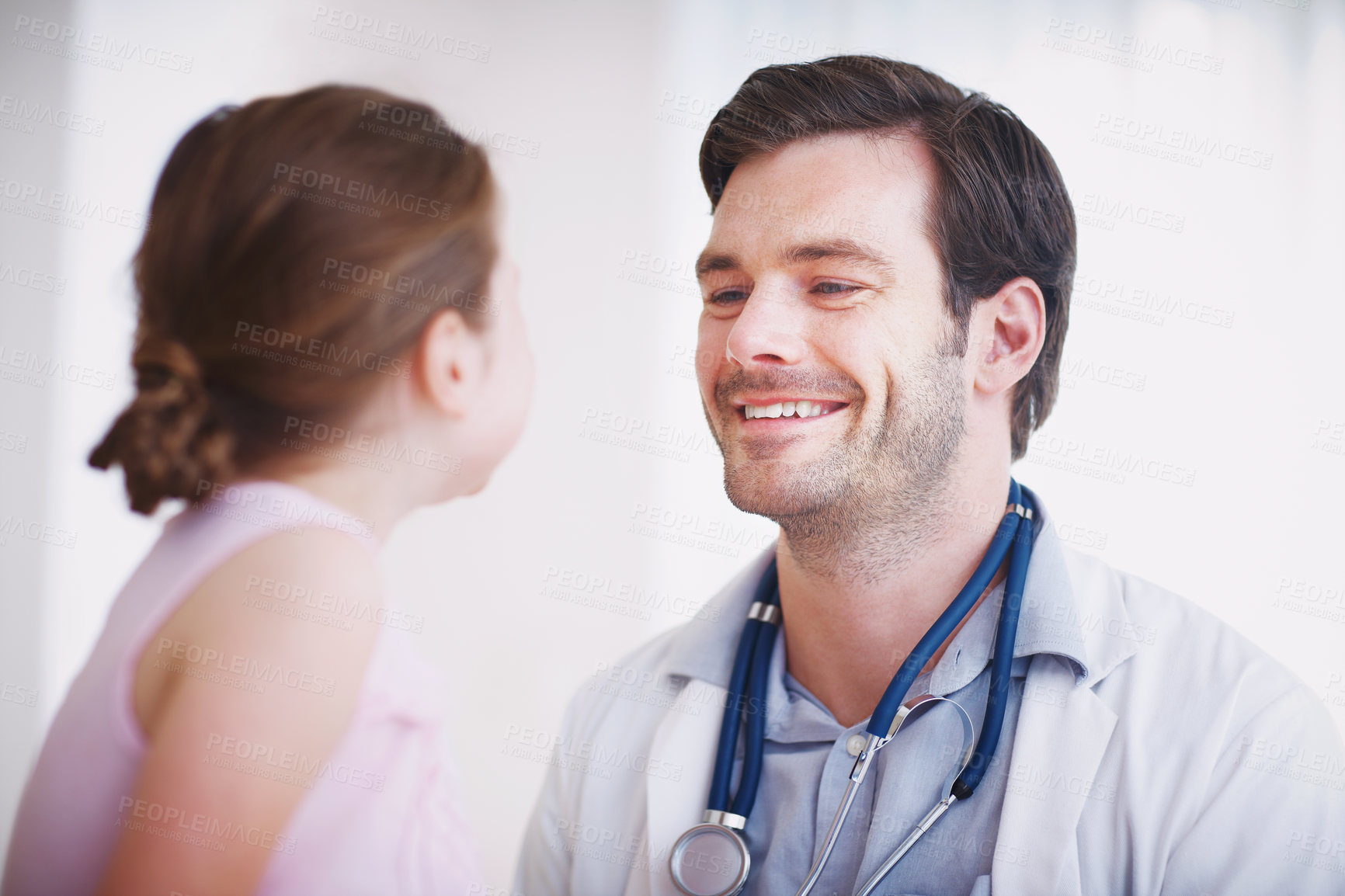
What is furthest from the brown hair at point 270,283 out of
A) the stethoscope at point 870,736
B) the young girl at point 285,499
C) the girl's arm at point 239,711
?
the stethoscope at point 870,736

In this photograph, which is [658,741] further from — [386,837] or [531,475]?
[531,475]

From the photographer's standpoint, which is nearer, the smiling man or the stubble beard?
the smiling man

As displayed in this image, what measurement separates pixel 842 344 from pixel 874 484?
21 centimetres

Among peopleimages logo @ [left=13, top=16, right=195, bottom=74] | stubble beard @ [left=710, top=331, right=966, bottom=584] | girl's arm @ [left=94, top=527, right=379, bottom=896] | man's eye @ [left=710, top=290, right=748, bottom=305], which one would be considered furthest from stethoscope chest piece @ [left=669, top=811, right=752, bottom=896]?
peopleimages logo @ [left=13, top=16, right=195, bottom=74]

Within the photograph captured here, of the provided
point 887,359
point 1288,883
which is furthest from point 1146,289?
point 1288,883

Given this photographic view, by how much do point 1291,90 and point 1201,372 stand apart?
1.56ft

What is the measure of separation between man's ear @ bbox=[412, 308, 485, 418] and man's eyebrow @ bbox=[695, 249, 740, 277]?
41cm

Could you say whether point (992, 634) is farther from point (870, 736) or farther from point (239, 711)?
point (239, 711)

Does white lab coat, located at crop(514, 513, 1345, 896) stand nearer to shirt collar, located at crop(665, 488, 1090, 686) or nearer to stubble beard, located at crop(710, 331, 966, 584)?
shirt collar, located at crop(665, 488, 1090, 686)

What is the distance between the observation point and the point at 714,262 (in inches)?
54.2

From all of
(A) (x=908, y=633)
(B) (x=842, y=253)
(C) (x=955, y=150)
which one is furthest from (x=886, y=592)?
(C) (x=955, y=150)

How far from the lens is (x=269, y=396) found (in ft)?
3.50

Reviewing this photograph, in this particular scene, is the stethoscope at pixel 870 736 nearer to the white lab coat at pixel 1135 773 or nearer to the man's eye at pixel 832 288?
the white lab coat at pixel 1135 773

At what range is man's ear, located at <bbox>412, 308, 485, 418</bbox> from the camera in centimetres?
112
